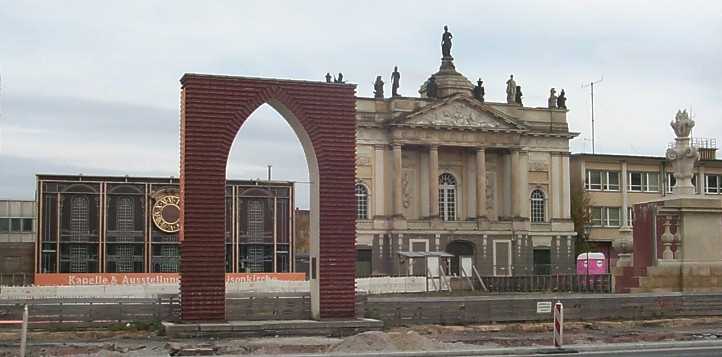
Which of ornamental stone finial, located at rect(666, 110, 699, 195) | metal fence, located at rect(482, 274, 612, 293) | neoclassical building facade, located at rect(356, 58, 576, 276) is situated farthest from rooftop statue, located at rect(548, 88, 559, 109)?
ornamental stone finial, located at rect(666, 110, 699, 195)

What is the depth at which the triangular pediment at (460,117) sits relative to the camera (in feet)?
273

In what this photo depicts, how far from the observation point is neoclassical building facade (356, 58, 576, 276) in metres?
82.3

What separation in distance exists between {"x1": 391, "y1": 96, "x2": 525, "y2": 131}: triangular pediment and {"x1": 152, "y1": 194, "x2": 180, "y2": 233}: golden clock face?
21743 millimetres

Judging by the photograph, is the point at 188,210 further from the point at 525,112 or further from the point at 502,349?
the point at 525,112

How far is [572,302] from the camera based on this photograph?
28.5m

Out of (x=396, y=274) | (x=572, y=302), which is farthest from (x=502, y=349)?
(x=396, y=274)

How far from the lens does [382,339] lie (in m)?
21.3

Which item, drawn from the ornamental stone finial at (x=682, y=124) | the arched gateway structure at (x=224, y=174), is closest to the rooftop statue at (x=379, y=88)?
the ornamental stone finial at (x=682, y=124)

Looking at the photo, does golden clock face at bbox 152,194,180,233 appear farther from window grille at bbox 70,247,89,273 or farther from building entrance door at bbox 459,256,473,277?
building entrance door at bbox 459,256,473,277

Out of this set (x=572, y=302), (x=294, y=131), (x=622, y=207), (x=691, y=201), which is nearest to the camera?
(x=294, y=131)

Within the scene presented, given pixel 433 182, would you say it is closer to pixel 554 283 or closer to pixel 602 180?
pixel 602 180

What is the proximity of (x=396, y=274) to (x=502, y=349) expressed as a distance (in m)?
57.1

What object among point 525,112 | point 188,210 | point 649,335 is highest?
point 525,112

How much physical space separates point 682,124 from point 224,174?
17118mm
